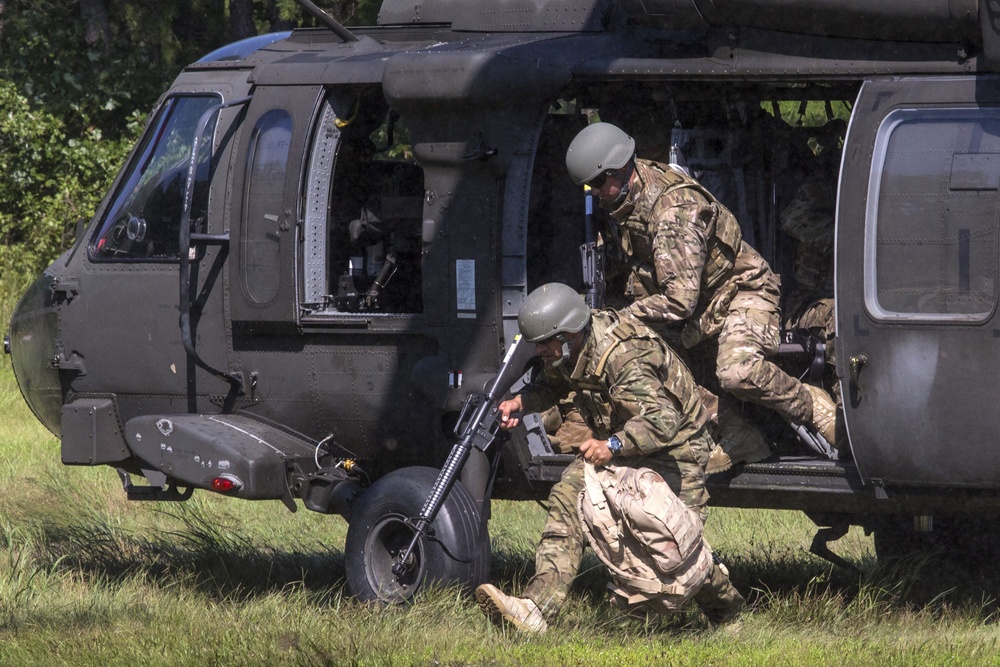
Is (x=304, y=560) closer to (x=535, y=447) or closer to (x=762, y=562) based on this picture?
(x=535, y=447)

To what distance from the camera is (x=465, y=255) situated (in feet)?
20.9

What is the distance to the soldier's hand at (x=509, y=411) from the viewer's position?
584 cm

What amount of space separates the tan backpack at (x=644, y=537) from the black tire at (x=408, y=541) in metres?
0.66

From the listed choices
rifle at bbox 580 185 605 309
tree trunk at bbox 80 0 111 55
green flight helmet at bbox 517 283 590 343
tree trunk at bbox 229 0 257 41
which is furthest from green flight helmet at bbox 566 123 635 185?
tree trunk at bbox 80 0 111 55

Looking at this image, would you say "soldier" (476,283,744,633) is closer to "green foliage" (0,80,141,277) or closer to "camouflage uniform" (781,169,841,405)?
"camouflage uniform" (781,169,841,405)

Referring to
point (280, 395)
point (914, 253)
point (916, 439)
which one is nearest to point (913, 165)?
point (914, 253)

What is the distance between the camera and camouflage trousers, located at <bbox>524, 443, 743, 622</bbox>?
228 inches

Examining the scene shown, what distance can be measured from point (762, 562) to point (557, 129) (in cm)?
252

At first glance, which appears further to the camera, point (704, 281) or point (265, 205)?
point (265, 205)

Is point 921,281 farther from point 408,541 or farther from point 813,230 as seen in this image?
point 408,541

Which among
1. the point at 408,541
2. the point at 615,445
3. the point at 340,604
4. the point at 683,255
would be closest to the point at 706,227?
the point at 683,255

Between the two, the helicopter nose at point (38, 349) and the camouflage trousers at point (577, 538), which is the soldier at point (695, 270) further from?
the helicopter nose at point (38, 349)

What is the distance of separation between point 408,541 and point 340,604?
41cm

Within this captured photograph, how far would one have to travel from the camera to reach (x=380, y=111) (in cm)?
710
